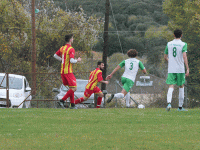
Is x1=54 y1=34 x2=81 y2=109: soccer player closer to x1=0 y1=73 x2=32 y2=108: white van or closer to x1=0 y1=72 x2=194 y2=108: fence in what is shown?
x1=0 y1=72 x2=194 y2=108: fence

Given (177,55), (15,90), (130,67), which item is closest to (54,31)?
(15,90)

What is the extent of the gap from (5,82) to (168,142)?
435 inches

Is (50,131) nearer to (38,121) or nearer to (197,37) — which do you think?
(38,121)

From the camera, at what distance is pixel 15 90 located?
15539 mm

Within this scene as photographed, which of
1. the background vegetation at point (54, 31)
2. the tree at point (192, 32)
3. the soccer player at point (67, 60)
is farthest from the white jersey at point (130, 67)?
the tree at point (192, 32)

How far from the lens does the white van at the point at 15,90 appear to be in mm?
14562

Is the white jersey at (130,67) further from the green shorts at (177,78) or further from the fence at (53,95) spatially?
the fence at (53,95)

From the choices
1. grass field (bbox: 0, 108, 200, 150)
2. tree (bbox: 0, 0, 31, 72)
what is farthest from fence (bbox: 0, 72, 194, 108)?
tree (bbox: 0, 0, 31, 72)

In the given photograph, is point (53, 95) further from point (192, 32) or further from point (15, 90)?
point (192, 32)

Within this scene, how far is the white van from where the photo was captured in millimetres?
14562

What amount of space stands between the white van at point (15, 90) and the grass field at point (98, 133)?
25.3ft

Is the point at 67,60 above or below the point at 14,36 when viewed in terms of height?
below

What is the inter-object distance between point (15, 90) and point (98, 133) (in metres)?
10.9

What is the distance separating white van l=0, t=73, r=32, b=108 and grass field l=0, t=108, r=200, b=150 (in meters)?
7.71
